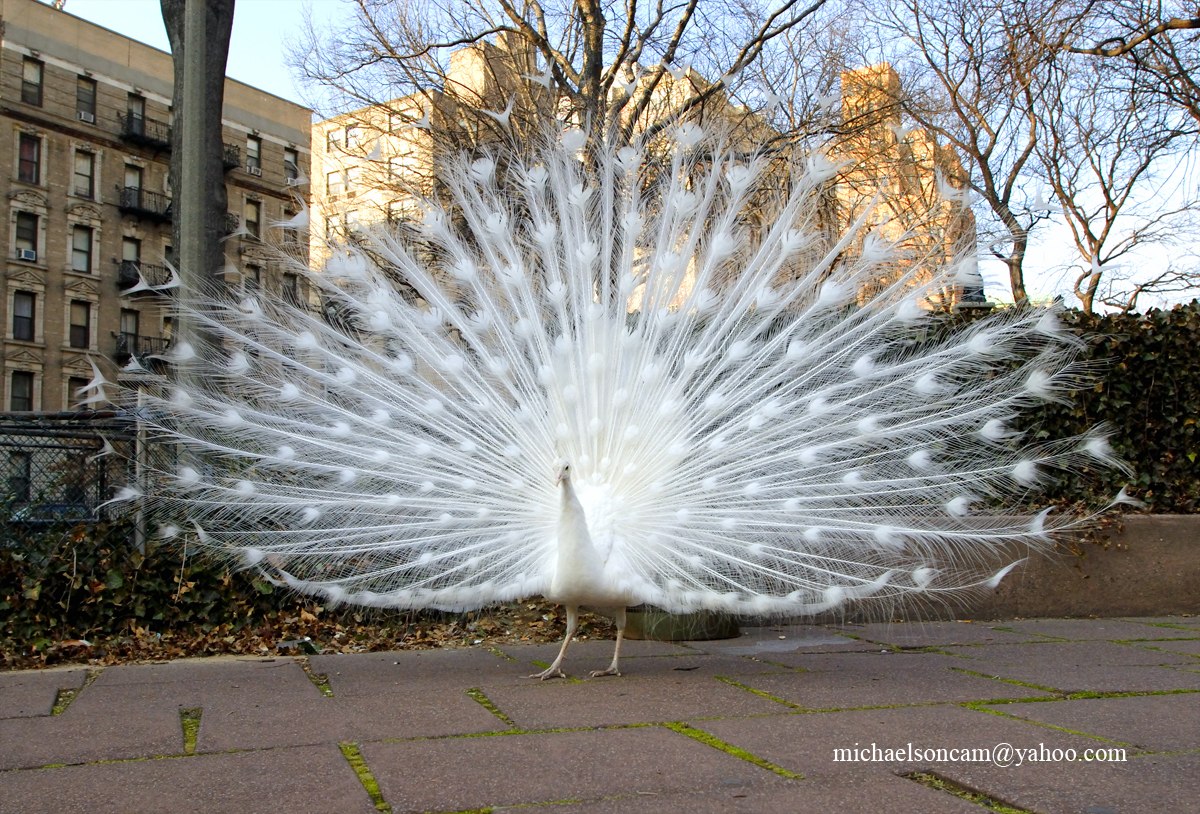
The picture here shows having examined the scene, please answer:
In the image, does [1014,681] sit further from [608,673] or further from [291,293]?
[291,293]

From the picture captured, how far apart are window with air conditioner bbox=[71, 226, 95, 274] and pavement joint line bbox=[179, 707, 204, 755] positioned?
3704cm

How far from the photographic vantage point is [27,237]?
35.3m

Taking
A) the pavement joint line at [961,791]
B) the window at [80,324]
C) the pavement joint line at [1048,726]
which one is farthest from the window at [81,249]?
the pavement joint line at [961,791]

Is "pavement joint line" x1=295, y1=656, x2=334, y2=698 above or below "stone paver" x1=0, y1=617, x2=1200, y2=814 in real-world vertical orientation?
above

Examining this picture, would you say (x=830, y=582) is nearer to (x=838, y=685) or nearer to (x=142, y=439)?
(x=838, y=685)

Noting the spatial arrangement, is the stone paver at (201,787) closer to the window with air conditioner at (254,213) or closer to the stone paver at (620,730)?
the stone paver at (620,730)

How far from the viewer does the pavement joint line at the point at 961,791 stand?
2.72m

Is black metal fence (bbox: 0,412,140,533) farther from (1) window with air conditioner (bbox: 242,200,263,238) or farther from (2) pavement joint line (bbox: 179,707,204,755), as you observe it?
(1) window with air conditioner (bbox: 242,200,263,238)

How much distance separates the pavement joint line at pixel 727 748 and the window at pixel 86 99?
39637 millimetres

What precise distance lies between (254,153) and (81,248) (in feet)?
25.8

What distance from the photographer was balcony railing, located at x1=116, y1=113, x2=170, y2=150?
38.0 meters

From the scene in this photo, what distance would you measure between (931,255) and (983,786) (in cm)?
300

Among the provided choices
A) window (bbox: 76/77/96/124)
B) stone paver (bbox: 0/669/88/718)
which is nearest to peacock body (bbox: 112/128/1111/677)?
stone paver (bbox: 0/669/88/718)

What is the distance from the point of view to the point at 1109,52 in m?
10.1
